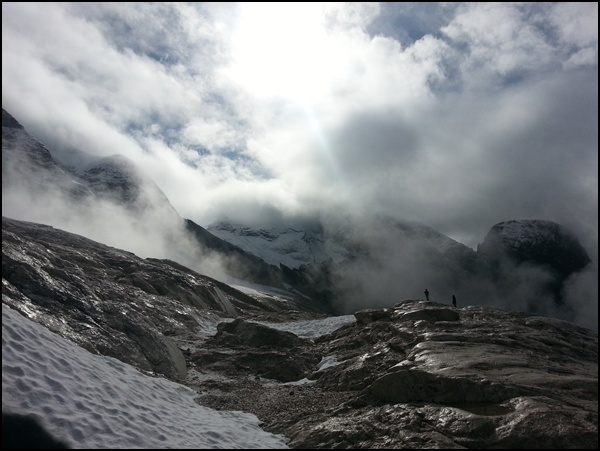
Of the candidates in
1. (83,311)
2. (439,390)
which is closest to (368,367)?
(439,390)

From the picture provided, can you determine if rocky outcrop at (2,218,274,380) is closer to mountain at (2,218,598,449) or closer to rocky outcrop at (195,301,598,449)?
mountain at (2,218,598,449)

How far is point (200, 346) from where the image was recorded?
27.2 meters

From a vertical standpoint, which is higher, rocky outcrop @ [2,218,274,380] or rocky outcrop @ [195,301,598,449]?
rocky outcrop @ [2,218,274,380]

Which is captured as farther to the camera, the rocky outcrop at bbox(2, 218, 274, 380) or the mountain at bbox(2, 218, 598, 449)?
the rocky outcrop at bbox(2, 218, 274, 380)

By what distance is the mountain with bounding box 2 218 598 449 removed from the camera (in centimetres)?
1116

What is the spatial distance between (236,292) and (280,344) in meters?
80.5

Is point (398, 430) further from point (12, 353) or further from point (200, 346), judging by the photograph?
point (200, 346)

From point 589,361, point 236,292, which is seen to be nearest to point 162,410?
point 589,361

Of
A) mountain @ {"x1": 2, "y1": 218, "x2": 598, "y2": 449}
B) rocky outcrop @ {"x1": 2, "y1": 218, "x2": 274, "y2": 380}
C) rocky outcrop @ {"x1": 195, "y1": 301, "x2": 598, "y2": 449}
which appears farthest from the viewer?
rocky outcrop @ {"x1": 2, "y1": 218, "x2": 274, "y2": 380}

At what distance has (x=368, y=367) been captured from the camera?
1886cm

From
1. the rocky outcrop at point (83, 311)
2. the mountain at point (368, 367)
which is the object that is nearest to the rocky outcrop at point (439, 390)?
the mountain at point (368, 367)

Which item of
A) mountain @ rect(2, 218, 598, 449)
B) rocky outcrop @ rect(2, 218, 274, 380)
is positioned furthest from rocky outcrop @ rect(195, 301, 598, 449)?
rocky outcrop @ rect(2, 218, 274, 380)

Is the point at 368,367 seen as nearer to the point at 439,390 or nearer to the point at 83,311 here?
the point at 439,390

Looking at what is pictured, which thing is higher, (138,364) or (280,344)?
(280,344)
